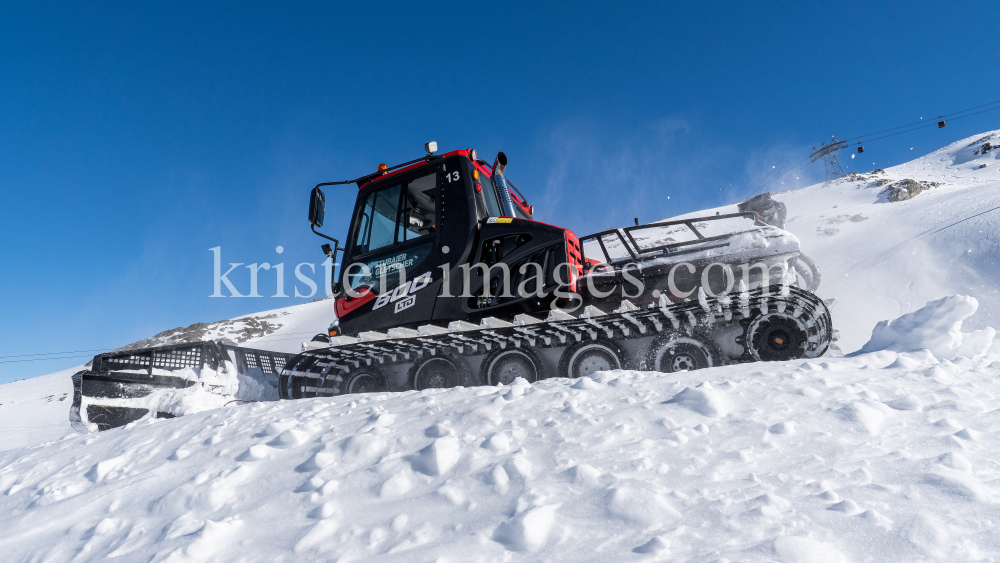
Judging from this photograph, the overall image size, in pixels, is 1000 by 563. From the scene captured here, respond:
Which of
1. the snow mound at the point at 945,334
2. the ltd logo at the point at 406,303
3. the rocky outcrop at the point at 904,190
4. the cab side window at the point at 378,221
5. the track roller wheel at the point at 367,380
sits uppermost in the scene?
the rocky outcrop at the point at 904,190

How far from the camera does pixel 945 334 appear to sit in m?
3.71

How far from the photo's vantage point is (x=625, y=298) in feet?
16.5

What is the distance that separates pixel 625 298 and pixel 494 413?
8.86ft

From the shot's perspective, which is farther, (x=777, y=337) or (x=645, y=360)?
(x=645, y=360)

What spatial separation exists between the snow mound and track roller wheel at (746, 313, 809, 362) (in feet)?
2.09

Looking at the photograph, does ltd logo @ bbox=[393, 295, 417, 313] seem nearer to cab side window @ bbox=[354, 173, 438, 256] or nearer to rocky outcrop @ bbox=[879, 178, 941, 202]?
cab side window @ bbox=[354, 173, 438, 256]

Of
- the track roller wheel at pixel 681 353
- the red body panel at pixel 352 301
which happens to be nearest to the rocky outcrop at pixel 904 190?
the track roller wheel at pixel 681 353

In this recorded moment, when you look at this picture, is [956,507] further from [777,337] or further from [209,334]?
[209,334]

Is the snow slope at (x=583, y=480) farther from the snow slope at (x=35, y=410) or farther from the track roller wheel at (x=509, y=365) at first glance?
the snow slope at (x=35, y=410)

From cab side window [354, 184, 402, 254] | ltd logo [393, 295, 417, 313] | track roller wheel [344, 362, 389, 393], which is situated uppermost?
cab side window [354, 184, 402, 254]

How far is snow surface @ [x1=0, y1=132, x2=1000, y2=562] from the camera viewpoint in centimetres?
158

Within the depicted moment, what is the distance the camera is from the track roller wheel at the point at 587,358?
4902 mm

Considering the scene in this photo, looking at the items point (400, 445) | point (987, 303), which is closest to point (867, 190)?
point (987, 303)

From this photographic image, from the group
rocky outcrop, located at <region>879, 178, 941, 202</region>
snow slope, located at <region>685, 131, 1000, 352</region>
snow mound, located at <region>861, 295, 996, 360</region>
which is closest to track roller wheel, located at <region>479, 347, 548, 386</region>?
snow mound, located at <region>861, 295, 996, 360</region>
